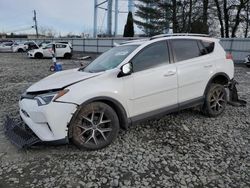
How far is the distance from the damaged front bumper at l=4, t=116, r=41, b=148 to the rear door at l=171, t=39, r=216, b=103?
2.59m

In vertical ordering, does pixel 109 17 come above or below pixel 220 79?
above

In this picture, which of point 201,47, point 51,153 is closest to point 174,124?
point 201,47

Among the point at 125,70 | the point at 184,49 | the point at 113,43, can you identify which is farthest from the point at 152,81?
the point at 113,43

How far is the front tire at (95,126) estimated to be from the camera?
3936 mm

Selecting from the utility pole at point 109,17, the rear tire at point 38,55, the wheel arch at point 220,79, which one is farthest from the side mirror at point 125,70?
the utility pole at point 109,17

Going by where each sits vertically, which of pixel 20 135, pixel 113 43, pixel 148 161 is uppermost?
pixel 113 43

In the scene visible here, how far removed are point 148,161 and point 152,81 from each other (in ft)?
4.44

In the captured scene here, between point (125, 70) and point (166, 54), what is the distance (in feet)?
3.50

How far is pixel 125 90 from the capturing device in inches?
166

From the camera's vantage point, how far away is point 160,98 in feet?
15.1

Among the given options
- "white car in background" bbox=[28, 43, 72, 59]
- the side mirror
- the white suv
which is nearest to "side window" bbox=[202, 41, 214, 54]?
the white suv

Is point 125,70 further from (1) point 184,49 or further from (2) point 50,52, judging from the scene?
(2) point 50,52

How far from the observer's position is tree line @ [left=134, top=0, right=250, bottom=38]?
29.3 m

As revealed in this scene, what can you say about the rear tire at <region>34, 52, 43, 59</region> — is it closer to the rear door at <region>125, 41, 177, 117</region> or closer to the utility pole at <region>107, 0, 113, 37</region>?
the utility pole at <region>107, 0, 113, 37</region>
